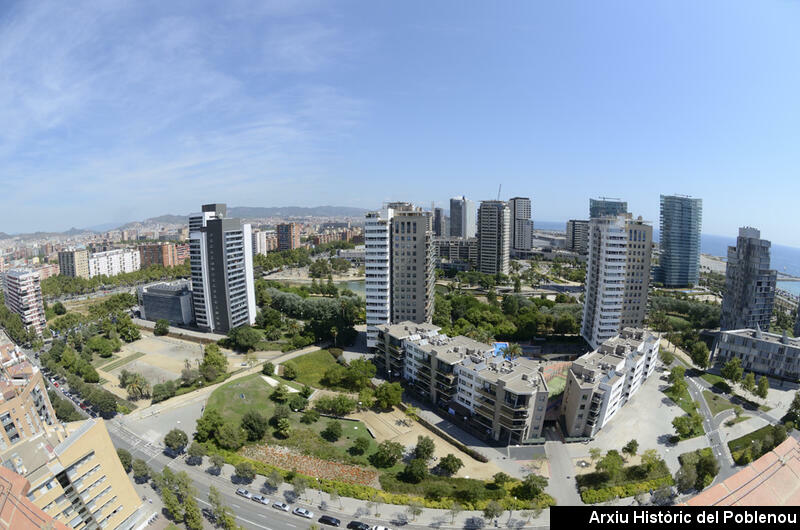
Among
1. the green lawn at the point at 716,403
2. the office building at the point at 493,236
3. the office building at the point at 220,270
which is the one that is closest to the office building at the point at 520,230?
the office building at the point at 493,236

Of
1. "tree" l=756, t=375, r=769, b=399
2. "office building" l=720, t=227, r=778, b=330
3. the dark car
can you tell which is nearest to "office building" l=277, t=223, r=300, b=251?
"office building" l=720, t=227, r=778, b=330

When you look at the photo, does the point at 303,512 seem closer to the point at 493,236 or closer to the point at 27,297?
the point at 27,297

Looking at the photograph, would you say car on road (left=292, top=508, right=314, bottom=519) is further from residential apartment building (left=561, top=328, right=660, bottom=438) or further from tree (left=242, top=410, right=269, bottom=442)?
residential apartment building (left=561, top=328, right=660, bottom=438)

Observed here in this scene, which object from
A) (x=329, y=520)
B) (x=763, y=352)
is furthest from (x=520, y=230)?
(x=329, y=520)

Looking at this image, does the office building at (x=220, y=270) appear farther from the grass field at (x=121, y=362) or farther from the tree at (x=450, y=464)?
the tree at (x=450, y=464)

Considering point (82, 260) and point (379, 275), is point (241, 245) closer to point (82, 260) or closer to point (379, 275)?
point (379, 275)

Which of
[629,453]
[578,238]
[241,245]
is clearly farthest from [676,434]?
[578,238]

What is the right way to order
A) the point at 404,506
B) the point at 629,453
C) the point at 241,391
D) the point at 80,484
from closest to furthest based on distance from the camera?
1. the point at 80,484
2. the point at 404,506
3. the point at 629,453
4. the point at 241,391
